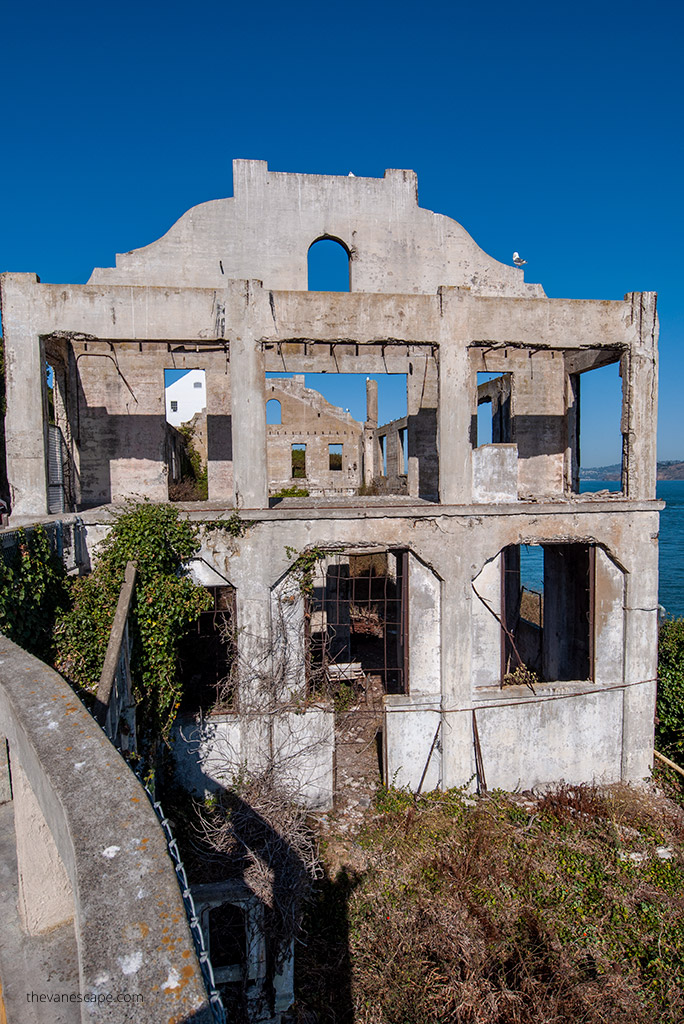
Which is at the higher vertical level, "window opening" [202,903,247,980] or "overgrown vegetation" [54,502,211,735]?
"overgrown vegetation" [54,502,211,735]

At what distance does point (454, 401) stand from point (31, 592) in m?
7.67

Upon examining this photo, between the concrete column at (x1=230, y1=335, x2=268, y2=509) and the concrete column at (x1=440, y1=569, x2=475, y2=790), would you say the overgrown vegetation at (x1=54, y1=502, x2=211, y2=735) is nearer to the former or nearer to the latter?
the concrete column at (x1=230, y1=335, x2=268, y2=509)

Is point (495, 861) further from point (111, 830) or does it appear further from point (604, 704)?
point (111, 830)

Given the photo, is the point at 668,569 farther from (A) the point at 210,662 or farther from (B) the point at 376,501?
(A) the point at 210,662

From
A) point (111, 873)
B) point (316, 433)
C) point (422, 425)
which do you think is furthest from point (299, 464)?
point (111, 873)

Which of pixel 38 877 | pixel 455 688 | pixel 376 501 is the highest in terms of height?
pixel 376 501

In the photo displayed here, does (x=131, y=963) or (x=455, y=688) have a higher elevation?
(x=131, y=963)

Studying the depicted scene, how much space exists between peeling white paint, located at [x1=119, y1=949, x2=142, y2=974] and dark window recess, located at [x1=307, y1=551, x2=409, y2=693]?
8634 mm

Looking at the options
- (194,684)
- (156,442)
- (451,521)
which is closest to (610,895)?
(451,521)

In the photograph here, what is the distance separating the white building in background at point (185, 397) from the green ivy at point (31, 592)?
4413cm

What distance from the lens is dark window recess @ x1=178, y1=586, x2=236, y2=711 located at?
10.6m

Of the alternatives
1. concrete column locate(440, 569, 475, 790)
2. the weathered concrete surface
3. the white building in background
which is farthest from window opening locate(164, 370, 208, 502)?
the white building in background

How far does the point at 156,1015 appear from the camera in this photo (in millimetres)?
1804

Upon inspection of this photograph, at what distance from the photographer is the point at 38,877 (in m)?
3.89
